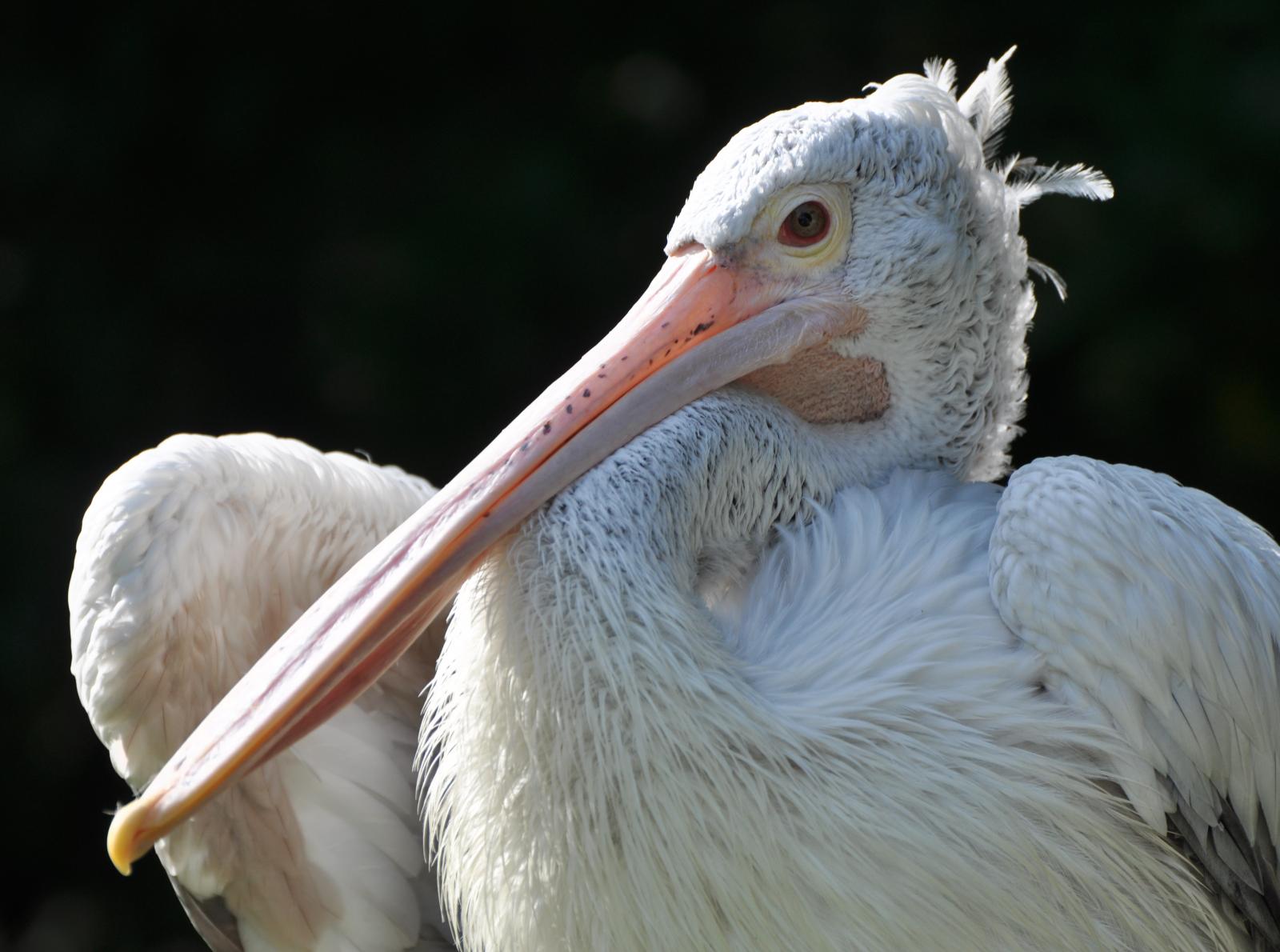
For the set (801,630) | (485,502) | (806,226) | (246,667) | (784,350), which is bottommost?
(246,667)

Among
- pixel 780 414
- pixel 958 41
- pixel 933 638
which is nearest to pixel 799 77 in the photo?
pixel 958 41

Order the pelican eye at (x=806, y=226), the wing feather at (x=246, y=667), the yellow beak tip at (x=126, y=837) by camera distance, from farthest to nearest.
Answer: the wing feather at (x=246, y=667), the pelican eye at (x=806, y=226), the yellow beak tip at (x=126, y=837)

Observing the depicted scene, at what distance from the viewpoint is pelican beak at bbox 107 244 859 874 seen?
154 centimetres

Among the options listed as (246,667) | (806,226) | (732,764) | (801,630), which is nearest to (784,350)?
(806,226)

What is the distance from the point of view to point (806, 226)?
1810mm

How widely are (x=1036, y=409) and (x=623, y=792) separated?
2405 millimetres

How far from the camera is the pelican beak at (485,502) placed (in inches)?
60.6

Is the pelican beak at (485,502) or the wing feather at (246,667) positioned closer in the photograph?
the pelican beak at (485,502)

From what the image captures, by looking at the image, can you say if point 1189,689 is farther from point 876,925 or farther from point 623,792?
point 623,792

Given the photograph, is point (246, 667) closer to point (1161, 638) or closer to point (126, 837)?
point (126, 837)

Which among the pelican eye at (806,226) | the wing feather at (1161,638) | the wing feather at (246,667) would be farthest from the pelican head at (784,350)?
the wing feather at (246,667)

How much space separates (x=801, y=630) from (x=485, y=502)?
40 centimetres

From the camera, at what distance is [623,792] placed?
1526 millimetres

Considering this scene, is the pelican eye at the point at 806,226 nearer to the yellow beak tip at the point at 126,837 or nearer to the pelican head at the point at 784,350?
the pelican head at the point at 784,350
